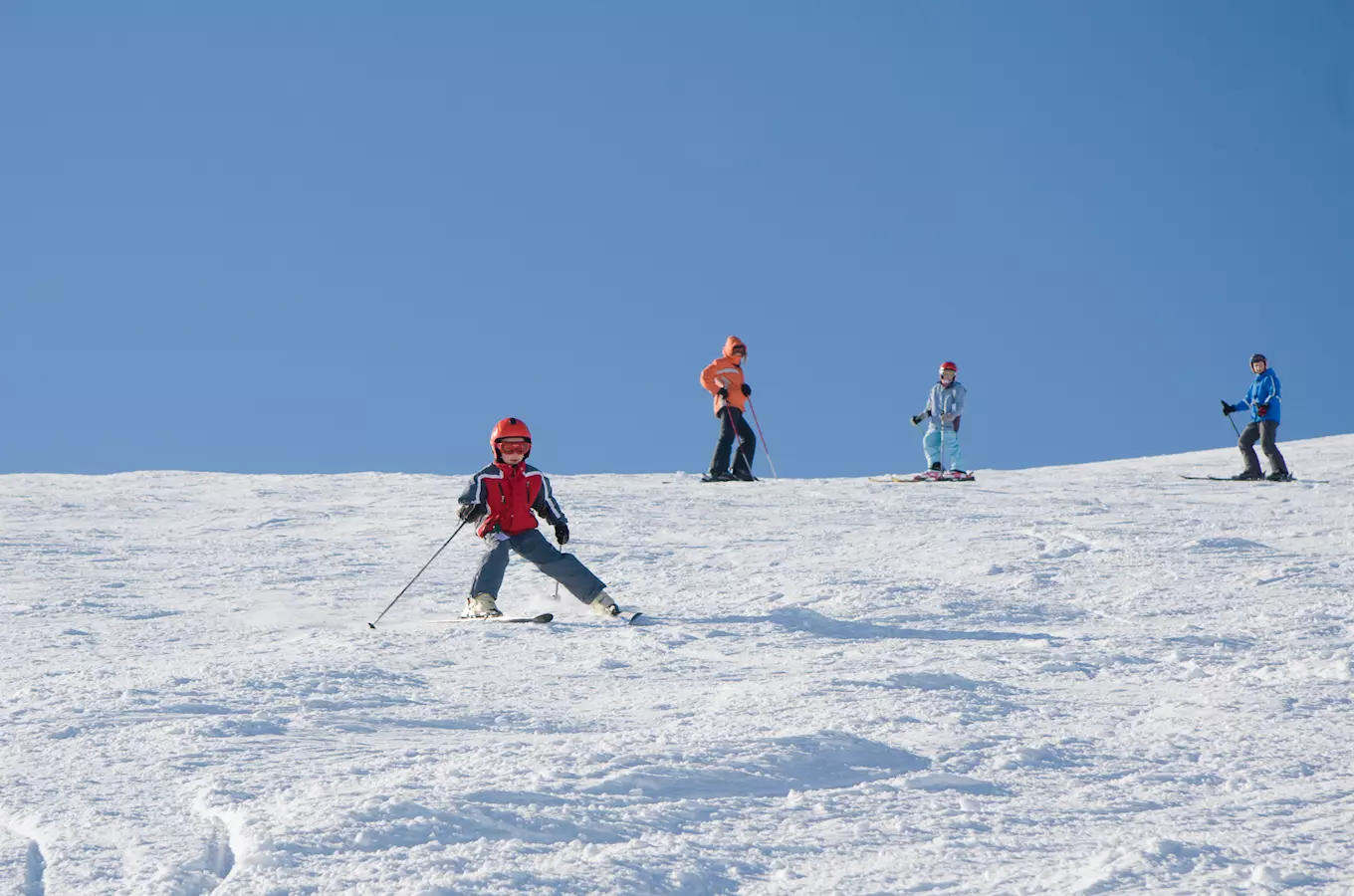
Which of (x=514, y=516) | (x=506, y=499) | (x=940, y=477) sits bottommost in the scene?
(x=514, y=516)

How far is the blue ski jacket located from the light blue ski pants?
12.4 ft

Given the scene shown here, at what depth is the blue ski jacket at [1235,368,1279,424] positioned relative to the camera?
16.3m

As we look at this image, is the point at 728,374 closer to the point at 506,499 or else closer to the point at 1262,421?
the point at 1262,421

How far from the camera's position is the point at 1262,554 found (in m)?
9.48

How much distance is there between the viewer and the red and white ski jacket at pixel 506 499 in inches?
318

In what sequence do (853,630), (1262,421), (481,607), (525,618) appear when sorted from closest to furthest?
1. (853,630)
2. (525,618)
3. (481,607)
4. (1262,421)

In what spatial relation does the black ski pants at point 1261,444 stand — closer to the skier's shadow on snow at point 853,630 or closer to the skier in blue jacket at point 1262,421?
the skier in blue jacket at point 1262,421

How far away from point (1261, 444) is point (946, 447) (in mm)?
3967

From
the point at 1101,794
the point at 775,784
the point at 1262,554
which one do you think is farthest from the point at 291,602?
the point at 1262,554

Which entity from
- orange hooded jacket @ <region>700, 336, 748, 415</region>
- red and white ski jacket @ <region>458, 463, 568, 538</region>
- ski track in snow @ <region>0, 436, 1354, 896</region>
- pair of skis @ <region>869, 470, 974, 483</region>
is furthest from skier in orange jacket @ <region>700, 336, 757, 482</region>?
red and white ski jacket @ <region>458, 463, 568, 538</region>

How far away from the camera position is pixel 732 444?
16562 mm

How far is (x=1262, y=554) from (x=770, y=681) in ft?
17.6

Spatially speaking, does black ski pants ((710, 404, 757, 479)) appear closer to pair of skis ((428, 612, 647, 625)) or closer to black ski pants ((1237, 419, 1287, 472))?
black ski pants ((1237, 419, 1287, 472))

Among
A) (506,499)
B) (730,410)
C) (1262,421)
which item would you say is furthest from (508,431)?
(1262,421)
